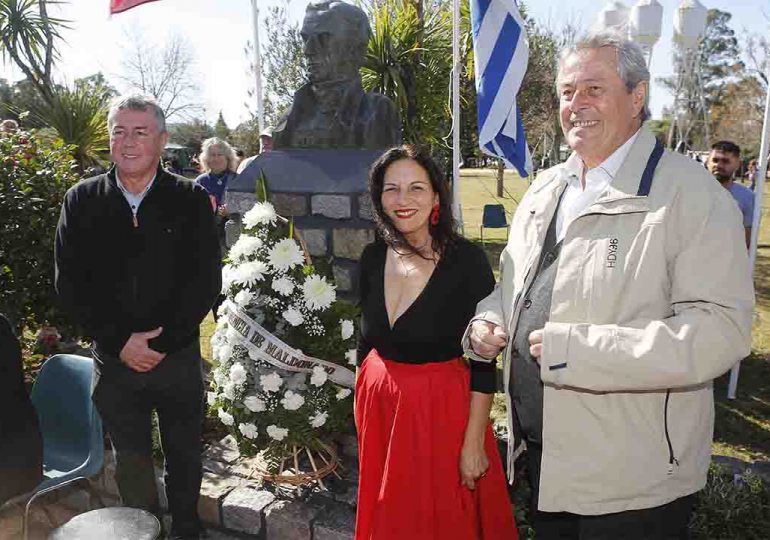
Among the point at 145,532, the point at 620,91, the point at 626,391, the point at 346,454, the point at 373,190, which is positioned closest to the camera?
the point at 626,391

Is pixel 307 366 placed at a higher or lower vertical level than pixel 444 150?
lower

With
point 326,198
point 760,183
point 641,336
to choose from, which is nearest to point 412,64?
point 760,183

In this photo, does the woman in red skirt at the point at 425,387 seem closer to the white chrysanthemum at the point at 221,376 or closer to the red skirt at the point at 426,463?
the red skirt at the point at 426,463

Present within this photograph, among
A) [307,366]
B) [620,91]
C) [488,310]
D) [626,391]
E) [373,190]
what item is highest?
[620,91]

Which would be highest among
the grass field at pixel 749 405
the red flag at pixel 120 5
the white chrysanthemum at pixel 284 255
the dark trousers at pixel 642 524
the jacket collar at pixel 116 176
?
the red flag at pixel 120 5

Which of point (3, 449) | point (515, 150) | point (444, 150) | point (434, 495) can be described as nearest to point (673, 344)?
point (434, 495)

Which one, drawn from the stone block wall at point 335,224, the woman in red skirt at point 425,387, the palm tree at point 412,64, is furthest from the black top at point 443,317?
the palm tree at point 412,64

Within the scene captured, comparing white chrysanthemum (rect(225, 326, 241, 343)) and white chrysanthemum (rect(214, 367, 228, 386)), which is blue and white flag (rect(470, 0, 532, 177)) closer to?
white chrysanthemum (rect(225, 326, 241, 343))

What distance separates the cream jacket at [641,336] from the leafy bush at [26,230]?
13.3 feet

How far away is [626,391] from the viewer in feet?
5.01

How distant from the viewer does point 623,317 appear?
150cm

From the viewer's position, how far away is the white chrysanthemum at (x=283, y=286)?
2.91 meters

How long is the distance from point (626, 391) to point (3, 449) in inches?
102

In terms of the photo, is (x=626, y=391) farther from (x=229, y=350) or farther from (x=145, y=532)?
(x=229, y=350)
